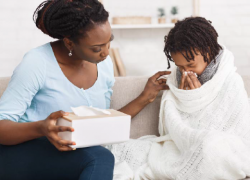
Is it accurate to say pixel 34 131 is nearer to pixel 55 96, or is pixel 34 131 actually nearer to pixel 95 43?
pixel 55 96

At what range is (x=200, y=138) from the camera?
1.25m

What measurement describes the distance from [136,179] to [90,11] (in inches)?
24.2

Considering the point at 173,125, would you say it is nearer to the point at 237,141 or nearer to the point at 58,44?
the point at 237,141

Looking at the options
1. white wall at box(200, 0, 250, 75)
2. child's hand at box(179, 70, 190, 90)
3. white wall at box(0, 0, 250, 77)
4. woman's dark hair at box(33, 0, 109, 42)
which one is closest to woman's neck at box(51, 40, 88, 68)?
woman's dark hair at box(33, 0, 109, 42)

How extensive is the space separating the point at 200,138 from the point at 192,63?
0.35 meters

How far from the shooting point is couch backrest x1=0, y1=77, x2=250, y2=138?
5.44ft

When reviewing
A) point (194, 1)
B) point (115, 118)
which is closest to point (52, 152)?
point (115, 118)

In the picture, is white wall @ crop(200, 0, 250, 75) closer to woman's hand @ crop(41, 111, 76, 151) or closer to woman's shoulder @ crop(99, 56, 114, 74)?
woman's shoulder @ crop(99, 56, 114, 74)

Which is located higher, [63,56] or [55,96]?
[63,56]

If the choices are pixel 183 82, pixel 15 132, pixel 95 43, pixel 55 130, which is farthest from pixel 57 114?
pixel 183 82

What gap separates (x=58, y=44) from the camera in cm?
141

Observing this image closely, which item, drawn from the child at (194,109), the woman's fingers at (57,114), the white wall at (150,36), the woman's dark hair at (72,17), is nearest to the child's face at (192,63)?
the child at (194,109)

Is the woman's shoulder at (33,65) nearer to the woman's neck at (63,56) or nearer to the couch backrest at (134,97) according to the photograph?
the woman's neck at (63,56)

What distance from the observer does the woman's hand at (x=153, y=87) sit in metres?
1.60
